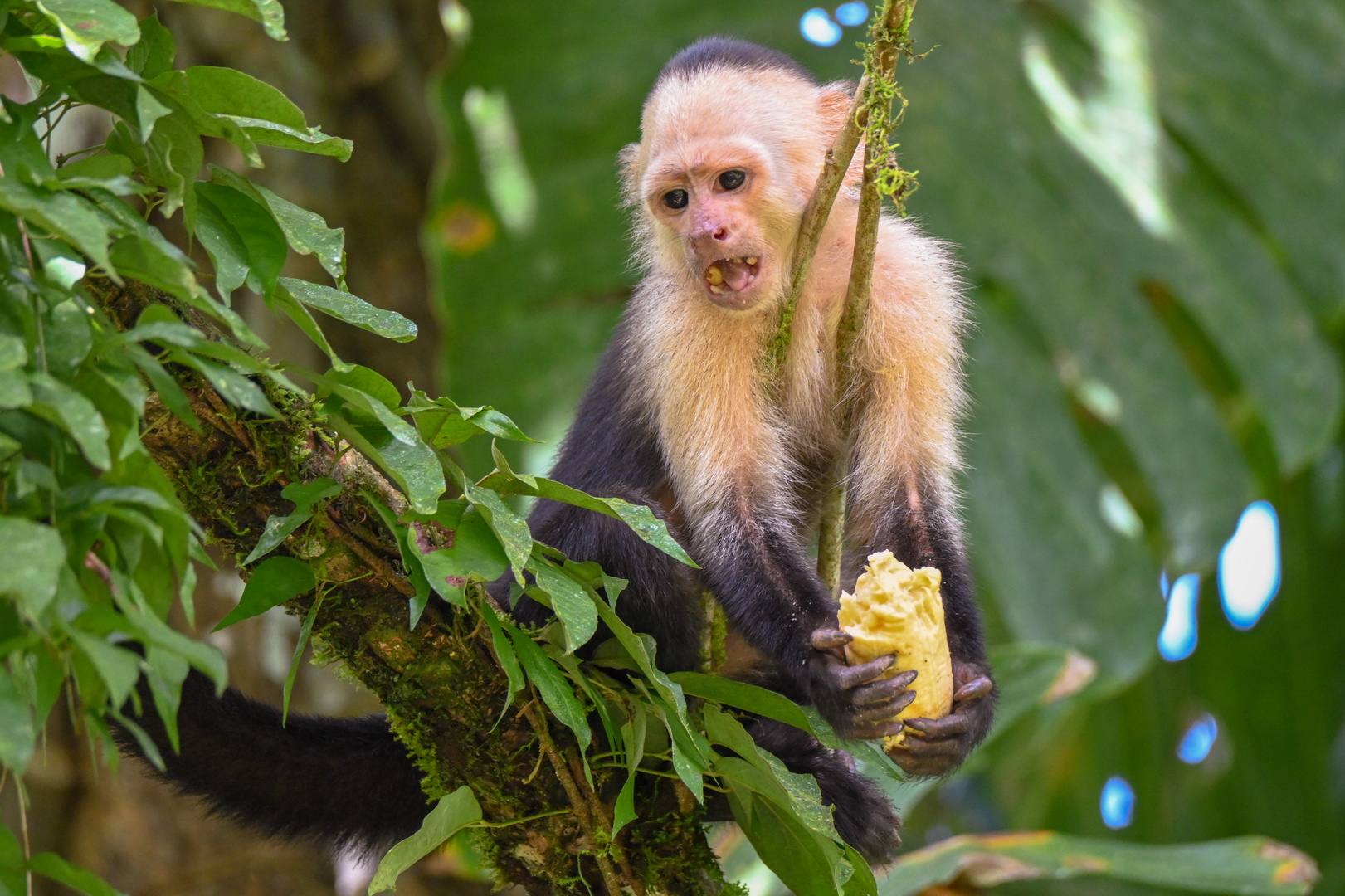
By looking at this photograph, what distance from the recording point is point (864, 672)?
220cm

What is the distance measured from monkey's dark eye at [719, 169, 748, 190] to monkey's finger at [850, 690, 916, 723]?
3.94 ft

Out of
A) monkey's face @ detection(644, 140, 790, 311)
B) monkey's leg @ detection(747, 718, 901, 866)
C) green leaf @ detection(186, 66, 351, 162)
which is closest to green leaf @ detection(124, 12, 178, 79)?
green leaf @ detection(186, 66, 351, 162)

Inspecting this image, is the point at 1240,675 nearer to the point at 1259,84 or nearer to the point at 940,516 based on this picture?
the point at 1259,84

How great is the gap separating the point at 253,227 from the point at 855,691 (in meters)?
1.23

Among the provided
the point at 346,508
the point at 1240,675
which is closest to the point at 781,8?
the point at 346,508

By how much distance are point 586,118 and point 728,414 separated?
2152 mm

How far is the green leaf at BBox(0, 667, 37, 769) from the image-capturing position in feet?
3.57

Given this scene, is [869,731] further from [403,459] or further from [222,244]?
[222,244]

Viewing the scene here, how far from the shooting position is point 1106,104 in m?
4.62

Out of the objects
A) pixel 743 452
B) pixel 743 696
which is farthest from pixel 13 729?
pixel 743 452

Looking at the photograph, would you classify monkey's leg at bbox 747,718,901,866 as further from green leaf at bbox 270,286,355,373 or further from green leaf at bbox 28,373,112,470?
green leaf at bbox 28,373,112,470

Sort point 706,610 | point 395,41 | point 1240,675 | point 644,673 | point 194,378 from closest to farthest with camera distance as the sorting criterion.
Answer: point 194,378, point 644,673, point 706,610, point 395,41, point 1240,675

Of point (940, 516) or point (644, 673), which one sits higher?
point (940, 516)

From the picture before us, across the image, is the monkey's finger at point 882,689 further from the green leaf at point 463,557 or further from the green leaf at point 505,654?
the green leaf at point 463,557
